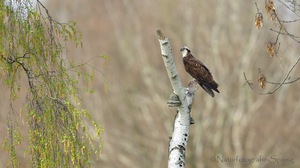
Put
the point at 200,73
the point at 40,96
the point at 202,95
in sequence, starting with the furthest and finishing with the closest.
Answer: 1. the point at 202,95
2. the point at 200,73
3. the point at 40,96

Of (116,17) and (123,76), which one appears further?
(116,17)

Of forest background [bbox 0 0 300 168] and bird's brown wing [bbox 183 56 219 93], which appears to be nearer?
bird's brown wing [bbox 183 56 219 93]

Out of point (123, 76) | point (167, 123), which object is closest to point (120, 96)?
point (123, 76)

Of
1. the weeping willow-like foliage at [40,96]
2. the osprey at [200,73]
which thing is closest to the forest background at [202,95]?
the osprey at [200,73]

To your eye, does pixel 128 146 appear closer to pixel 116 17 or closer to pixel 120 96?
pixel 120 96

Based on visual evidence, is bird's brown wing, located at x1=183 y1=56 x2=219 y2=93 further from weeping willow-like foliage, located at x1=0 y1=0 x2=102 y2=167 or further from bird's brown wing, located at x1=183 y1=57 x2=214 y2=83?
weeping willow-like foliage, located at x1=0 y1=0 x2=102 y2=167

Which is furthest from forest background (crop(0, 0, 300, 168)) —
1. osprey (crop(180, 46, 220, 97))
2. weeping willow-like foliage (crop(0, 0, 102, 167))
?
weeping willow-like foliage (crop(0, 0, 102, 167))

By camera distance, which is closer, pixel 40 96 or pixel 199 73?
pixel 40 96

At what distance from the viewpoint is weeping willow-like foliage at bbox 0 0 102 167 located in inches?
319

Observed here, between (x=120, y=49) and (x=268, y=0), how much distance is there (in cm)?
2081

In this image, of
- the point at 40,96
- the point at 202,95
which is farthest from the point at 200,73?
A: the point at 202,95

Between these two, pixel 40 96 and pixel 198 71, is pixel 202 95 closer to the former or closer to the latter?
pixel 198 71

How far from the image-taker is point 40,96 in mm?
8242

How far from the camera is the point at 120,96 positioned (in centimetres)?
2786
